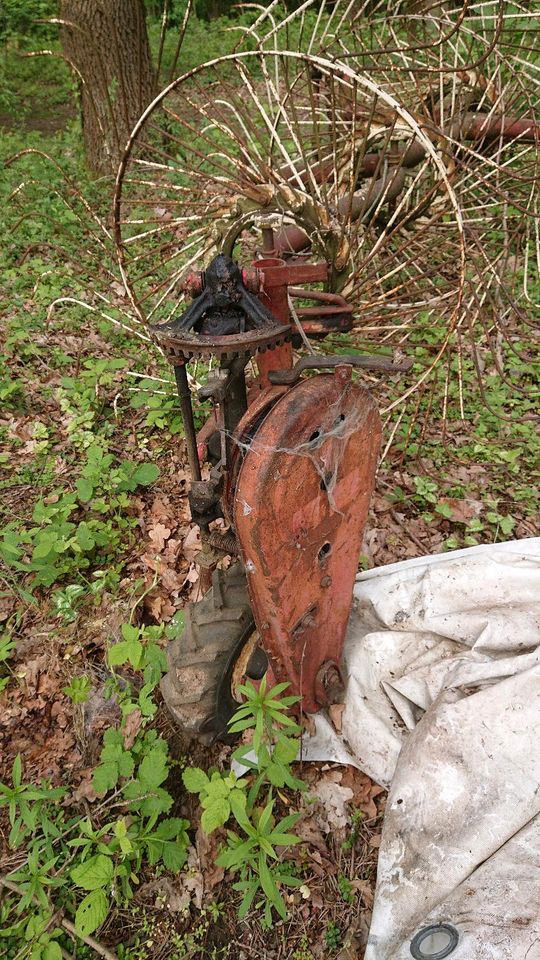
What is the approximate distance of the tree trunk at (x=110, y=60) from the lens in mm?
5296

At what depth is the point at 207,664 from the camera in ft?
7.02

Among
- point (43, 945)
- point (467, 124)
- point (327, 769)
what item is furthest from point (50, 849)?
point (467, 124)

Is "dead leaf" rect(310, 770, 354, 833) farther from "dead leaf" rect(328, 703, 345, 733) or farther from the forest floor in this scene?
"dead leaf" rect(328, 703, 345, 733)

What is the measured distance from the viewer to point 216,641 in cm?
216

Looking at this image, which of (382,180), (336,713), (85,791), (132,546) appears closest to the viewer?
(85,791)

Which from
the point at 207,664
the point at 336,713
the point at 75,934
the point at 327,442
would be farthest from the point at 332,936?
the point at 327,442

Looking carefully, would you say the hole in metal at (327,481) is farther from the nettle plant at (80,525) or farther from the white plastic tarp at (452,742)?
the nettle plant at (80,525)

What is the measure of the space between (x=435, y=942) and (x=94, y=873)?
100cm

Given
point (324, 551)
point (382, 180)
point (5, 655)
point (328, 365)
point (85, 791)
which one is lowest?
point (85, 791)

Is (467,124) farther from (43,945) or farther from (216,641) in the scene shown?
(43,945)

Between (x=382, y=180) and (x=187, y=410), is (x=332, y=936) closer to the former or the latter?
(x=187, y=410)

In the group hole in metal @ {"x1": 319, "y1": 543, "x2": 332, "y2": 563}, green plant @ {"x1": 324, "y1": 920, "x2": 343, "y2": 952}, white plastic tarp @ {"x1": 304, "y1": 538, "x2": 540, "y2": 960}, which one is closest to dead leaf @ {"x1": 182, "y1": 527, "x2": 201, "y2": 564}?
white plastic tarp @ {"x1": 304, "y1": 538, "x2": 540, "y2": 960}

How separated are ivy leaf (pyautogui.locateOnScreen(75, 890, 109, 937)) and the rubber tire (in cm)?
54

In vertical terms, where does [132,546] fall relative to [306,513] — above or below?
below
